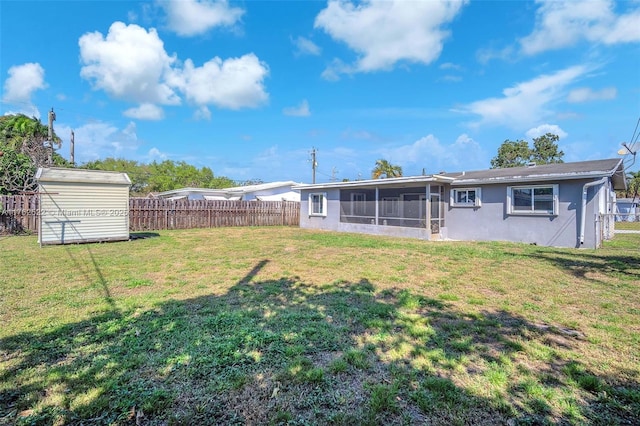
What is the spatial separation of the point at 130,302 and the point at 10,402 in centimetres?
218

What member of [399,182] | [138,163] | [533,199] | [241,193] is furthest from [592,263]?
[138,163]

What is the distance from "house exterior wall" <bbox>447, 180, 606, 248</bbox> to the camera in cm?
972

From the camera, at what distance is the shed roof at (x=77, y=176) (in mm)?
9383

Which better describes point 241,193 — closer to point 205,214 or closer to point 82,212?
point 205,214

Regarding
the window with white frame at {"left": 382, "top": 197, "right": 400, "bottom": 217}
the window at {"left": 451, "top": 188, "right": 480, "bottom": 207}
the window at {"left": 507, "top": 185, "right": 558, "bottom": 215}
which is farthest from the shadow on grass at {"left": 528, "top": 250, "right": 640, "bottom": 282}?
the window with white frame at {"left": 382, "top": 197, "right": 400, "bottom": 217}

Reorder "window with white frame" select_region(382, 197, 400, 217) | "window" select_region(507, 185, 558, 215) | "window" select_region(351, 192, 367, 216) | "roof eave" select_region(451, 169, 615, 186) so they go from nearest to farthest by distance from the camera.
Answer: "roof eave" select_region(451, 169, 615, 186), "window" select_region(507, 185, 558, 215), "window with white frame" select_region(382, 197, 400, 217), "window" select_region(351, 192, 367, 216)

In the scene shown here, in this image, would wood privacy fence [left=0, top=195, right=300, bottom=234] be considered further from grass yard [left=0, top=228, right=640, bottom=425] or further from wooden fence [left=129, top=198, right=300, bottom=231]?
grass yard [left=0, top=228, right=640, bottom=425]

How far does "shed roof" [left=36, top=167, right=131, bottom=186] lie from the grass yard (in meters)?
4.51

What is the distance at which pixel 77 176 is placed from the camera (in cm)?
998

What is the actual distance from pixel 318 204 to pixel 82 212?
10.8 meters

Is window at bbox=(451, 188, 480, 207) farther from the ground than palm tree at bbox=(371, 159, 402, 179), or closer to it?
closer to it

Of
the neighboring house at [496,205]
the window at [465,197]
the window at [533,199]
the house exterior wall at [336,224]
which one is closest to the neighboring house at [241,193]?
the house exterior wall at [336,224]

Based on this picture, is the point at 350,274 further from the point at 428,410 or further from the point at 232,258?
the point at 428,410

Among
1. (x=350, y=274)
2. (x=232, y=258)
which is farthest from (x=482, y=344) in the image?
(x=232, y=258)
